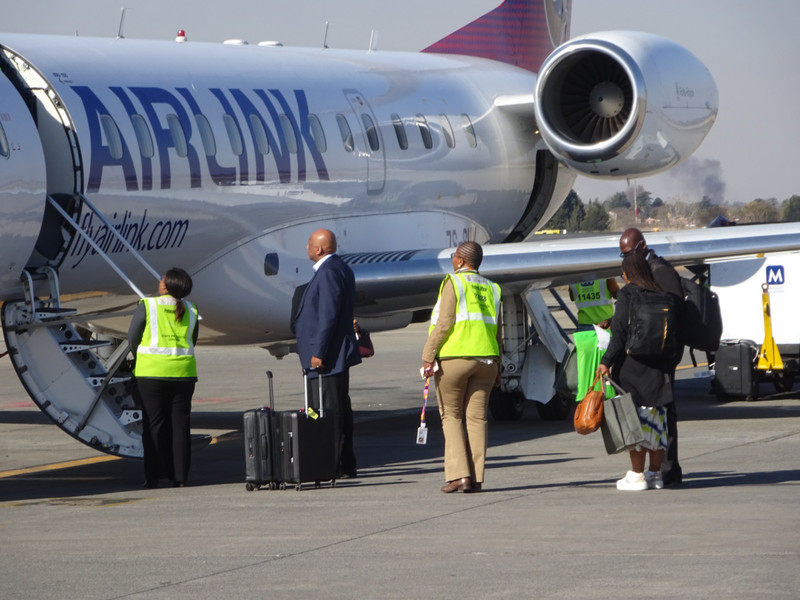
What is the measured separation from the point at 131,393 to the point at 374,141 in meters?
5.02

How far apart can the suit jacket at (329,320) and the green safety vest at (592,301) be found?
16.9ft

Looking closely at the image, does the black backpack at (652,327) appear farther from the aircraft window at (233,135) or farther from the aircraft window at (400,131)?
the aircraft window at (400,131)

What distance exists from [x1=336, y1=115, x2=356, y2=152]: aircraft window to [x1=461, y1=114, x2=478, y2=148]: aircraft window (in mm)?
2469

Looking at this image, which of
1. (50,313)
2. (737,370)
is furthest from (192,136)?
(737,370)

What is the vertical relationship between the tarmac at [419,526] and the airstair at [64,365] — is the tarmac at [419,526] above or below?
below

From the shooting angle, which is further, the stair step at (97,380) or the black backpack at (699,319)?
the stair step at (97,380)

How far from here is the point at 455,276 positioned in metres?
10.7

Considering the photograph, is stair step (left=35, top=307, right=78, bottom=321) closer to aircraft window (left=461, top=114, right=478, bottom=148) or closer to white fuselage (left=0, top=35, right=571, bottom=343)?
white fuselage (left=0, top=35, right=571, bottom=343)

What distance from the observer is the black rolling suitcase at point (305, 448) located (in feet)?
36.0

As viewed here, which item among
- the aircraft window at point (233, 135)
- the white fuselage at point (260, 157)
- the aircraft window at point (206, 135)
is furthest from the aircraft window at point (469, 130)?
the aircraft window at point (206, 135)

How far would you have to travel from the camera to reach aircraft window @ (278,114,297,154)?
1462 cm

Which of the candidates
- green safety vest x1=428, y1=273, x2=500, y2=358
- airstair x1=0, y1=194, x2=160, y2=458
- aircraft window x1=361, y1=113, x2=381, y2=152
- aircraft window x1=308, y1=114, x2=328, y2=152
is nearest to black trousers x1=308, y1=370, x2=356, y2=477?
green safety vest x1=428, y1=273, x2=500, y2=358

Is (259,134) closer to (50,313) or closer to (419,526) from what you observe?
(50,313)

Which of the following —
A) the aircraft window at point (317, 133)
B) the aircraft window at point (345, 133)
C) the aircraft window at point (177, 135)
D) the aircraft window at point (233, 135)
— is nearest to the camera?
the aircraft window at point (177, 135)
